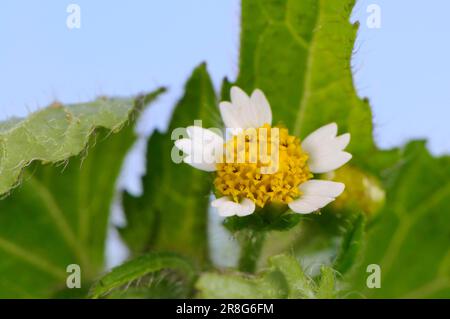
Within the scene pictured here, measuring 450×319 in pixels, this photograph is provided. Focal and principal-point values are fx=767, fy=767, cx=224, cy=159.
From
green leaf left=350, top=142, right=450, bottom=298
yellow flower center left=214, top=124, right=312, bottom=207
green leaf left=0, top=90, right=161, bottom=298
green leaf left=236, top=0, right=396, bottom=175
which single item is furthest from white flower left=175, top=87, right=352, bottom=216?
green leaf left=350, top=142, right=450, bottom=298

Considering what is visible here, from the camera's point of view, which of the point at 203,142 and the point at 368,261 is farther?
the point at 368,261

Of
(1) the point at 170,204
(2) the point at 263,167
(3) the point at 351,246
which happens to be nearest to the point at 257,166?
(2) the point at 263,167

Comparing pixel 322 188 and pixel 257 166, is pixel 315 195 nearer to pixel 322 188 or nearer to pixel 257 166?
pixel 322 188

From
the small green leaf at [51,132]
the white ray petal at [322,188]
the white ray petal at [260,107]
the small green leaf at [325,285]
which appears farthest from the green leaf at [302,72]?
the small green leaf at [325,285]

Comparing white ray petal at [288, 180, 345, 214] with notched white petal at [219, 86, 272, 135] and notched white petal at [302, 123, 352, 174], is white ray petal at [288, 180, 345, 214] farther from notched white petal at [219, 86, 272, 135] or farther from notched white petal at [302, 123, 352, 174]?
notched white petal at [219, 86, 272, 135]

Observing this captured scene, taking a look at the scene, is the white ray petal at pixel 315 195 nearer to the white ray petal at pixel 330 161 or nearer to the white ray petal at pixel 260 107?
the white ray petal at pixel 330 161
